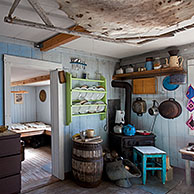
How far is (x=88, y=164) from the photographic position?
9.67 ft

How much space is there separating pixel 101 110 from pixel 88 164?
1.30 meters

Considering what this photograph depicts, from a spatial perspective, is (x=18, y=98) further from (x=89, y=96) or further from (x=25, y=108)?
(x=89, y=96)

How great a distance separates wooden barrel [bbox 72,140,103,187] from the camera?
116 inches

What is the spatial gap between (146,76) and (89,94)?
136 centimetres

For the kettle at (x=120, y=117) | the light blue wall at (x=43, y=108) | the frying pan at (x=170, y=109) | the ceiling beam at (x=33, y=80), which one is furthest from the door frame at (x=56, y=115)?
the light blue wall at (x=43, y=108)

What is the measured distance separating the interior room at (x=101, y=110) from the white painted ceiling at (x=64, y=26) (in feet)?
0.04

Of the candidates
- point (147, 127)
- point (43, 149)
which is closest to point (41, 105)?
point (43, 149)

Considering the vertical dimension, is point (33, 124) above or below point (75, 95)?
below

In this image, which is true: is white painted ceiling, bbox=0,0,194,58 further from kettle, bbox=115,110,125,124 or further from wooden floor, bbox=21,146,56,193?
wooden floor, bbox=21,146,56,193

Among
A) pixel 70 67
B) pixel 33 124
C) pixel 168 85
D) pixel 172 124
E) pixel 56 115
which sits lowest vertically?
pixel 33 124

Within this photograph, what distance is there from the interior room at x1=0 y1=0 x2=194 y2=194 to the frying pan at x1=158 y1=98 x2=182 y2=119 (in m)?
0.02

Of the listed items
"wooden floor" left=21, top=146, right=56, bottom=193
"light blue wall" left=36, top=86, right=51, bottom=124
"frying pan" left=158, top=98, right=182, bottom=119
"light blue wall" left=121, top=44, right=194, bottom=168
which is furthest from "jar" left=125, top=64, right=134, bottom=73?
"light blue wall" left=36, top=86, right=51, bottom=124

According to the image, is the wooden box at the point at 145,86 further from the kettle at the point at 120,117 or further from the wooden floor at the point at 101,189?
the wooden floor at the point at 101,189

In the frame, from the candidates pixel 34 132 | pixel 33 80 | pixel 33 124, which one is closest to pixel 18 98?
pixel 33 124
